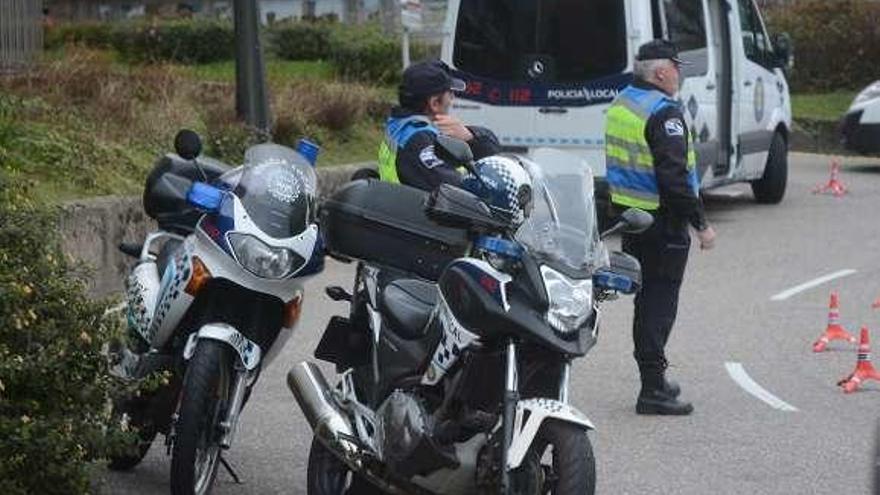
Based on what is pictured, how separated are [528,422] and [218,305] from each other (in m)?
1.66

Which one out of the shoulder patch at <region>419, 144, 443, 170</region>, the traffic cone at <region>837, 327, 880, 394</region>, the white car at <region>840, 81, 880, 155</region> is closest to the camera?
the shoulder patch at <region>419, 144, 443, 170</region>

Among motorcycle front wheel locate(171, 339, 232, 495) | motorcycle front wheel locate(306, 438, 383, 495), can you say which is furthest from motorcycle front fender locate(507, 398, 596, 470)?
motorcycle front wheel locate(171, 339, 232, 495)

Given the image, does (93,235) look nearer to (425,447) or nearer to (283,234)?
(283,234)

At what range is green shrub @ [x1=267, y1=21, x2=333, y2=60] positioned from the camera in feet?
96.9

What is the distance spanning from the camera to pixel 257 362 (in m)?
7.52

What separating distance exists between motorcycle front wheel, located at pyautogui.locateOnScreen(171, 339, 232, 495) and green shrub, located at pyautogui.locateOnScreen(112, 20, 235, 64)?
21.7m

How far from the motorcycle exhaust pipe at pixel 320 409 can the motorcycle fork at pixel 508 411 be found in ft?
2.78

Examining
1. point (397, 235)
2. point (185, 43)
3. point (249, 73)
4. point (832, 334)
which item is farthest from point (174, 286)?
point (185, 43)

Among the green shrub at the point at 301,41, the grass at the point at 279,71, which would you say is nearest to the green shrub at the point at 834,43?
the green shrub at the point at 301,41

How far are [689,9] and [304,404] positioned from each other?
10.8 metres

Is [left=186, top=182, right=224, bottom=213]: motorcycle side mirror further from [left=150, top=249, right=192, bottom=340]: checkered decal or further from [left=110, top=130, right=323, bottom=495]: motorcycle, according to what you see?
[left=150, top=249, right=192, bottom=340]: checkered decal

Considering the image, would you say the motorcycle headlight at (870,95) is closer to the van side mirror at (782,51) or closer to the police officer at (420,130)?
the van side mirror at (782,51)

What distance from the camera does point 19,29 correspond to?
67.1 feet

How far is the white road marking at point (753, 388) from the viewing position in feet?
33.1
